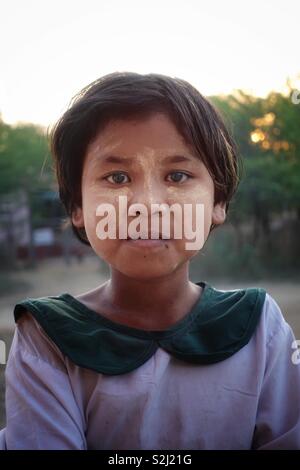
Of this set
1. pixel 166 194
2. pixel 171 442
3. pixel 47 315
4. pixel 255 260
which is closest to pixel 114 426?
pixel 171 442

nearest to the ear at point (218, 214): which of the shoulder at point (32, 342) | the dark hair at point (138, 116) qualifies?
the dark hair at point (138, 116)

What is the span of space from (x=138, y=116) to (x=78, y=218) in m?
0.22

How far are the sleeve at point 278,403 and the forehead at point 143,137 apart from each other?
1.12 feet

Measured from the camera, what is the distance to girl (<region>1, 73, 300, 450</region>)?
71 centimetres

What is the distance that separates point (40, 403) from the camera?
0.71 metres

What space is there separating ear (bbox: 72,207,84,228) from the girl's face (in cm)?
10

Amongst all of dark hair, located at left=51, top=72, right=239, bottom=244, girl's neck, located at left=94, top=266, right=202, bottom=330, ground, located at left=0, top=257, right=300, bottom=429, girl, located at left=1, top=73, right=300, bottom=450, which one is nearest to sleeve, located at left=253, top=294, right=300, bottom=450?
girl, located at left=1, top=73, right=300, bottom=450

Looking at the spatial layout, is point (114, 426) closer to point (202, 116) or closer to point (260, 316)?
point (260, 316)

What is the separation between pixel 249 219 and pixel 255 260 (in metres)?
0.41

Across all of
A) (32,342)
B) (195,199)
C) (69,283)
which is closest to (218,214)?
(195,199)

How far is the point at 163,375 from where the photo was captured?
0.75 m

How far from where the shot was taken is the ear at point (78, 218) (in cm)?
86

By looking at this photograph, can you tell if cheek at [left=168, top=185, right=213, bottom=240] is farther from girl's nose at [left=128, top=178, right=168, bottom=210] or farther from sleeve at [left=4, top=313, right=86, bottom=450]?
sleeve at [left=4, top=313, right=86, bottom=450]

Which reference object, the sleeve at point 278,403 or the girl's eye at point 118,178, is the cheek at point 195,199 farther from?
the sleeve at point 278,403
